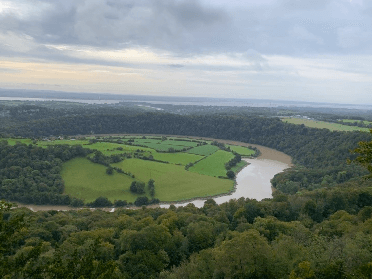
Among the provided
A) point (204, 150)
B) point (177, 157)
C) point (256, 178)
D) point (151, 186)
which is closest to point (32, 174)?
point (151, 186)

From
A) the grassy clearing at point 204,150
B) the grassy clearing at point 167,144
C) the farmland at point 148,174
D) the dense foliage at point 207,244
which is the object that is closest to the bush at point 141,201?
the farmland at point 148,174

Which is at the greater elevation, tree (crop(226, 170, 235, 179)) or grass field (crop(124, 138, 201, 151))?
grass field (crop(124, 138, 201, 151))

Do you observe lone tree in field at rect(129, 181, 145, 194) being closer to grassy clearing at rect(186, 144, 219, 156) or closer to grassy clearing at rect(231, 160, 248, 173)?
grassy clearing at rect(231, 160, 248, 173)

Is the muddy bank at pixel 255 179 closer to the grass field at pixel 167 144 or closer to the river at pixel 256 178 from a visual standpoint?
the river at pixel 256 178

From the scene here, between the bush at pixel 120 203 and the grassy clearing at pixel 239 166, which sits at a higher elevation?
the grassy clearing at pixel 239 166

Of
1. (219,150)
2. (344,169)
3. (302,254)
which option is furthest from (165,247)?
(219,150)

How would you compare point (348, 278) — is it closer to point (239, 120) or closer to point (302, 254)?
point (302, 254)

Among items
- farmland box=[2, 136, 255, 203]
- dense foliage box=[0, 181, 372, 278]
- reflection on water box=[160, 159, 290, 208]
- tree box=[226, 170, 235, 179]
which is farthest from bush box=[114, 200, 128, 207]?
tree box=[226, 170, 235, 179]
